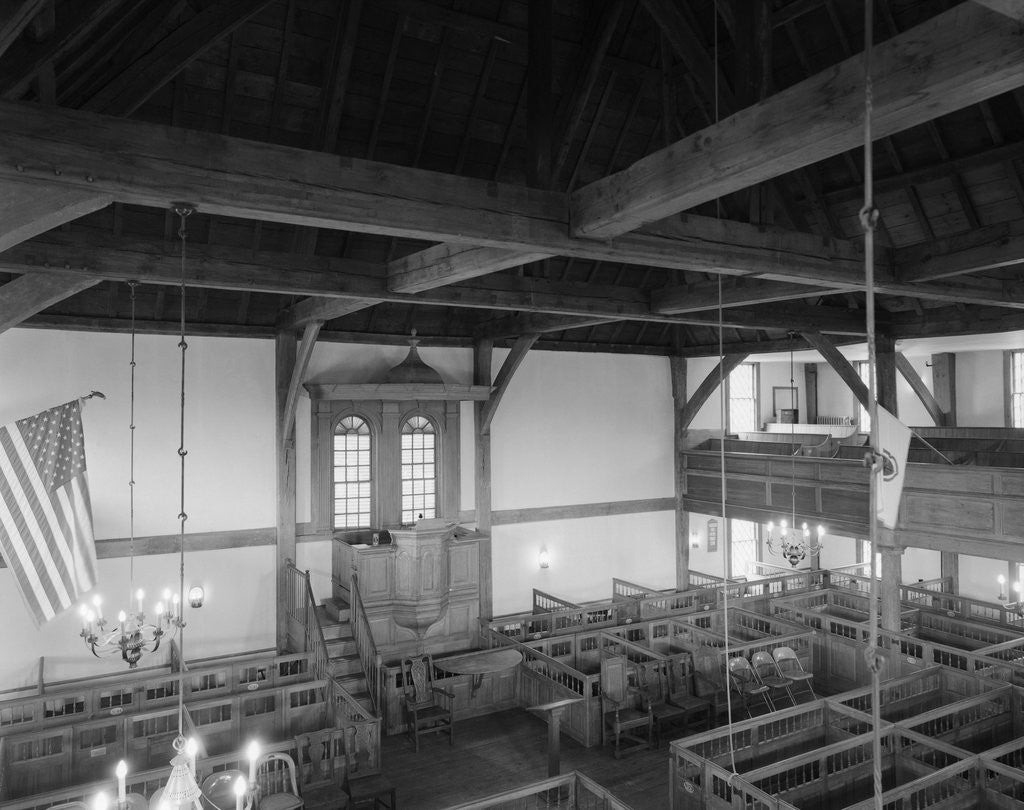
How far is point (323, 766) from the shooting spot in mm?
9031

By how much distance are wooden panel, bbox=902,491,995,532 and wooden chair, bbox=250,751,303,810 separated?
1065 centimetres

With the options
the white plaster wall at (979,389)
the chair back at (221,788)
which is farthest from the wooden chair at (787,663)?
the white plaster wall at (979,389)

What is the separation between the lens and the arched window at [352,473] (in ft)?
45.0

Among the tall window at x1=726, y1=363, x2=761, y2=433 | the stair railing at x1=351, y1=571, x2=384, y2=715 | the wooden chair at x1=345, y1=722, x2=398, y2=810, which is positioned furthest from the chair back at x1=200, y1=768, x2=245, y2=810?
the tall window at x1=726, y1=363, x2=761, y2=433

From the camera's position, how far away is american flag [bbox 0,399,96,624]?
8422 millimetres

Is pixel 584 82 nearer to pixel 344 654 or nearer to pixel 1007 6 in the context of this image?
A: pixel 1007 6

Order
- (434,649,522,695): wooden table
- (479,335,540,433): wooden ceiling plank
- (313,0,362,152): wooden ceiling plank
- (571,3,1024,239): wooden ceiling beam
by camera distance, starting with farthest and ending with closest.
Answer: (479,335,540,433): wooden ceiling plank < (434,649,522,695): wooden table < (313,0,362,152): wooden ceiling plank < (571,3,1024,239): wooden ceiling beam

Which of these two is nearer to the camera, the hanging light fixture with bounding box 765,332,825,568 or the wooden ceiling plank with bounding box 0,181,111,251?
the wooden ceiling plank with bounding box 0,181,111,251

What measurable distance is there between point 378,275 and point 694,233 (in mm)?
3994

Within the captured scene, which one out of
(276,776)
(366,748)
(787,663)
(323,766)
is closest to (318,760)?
(323,766)

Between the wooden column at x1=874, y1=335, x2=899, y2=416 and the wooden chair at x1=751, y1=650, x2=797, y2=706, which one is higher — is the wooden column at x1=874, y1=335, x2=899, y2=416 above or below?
above

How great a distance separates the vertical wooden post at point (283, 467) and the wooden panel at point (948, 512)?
10.9 metres

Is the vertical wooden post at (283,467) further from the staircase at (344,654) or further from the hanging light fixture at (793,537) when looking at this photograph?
the hanging light fixture at (793,537)

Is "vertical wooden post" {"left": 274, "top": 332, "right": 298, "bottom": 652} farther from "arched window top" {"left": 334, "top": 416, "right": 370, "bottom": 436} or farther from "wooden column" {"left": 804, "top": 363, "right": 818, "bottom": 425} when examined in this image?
"wooden column" {"left": 804, "top": 363, "right": 818, "bottom": 425}
